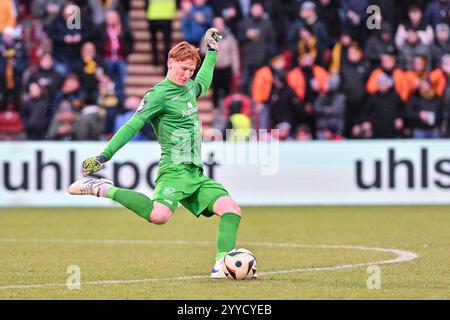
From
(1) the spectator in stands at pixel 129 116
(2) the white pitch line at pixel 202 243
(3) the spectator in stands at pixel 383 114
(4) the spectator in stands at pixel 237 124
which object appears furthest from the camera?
(3) the spectator in stands at pixel 383 114

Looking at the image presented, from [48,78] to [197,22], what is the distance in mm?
3281

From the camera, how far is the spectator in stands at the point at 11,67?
2364cm

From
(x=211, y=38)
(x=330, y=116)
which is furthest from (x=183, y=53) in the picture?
(x=330, y=116)

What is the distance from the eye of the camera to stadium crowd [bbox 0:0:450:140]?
76.4 ft

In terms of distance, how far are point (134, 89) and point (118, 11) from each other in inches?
69.8

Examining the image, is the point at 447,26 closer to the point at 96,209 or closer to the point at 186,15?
the point at 186,15

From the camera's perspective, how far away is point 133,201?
11.4 m

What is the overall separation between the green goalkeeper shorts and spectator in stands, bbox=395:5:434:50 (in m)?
13.4

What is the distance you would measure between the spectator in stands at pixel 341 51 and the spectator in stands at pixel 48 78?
5.20 metres

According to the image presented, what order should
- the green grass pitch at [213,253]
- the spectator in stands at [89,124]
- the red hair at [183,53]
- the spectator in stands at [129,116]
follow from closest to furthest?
the green grass pitch at [213,253] < the red hair at [183,53] < the spectator in stands at [89,124] < the spectator in stands at [129,116]

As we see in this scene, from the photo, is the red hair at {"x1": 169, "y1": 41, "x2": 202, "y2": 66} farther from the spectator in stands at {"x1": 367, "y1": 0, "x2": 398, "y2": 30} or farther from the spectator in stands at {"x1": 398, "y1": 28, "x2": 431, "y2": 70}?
the spectator in stands at {"x1": 367, "y1": 0, "x2": 398, "y2": 30}

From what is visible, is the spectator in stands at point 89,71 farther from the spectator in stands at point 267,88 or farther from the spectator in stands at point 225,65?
the spectator in stands at point 267,88

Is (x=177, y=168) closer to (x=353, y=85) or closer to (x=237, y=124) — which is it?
(x=237, y=124)

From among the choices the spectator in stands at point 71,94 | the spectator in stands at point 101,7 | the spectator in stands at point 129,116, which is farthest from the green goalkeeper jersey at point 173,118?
the spectator in stands at point 101,7
